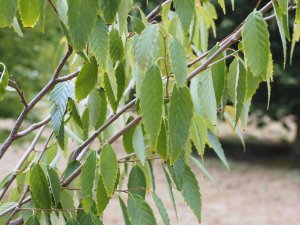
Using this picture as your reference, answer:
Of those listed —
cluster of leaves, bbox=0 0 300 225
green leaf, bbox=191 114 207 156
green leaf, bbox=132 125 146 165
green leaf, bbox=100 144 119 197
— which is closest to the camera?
cluster of leaves, bbox=0 0 300 225

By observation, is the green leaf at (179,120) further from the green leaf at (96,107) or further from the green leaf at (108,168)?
the green leaf at (96,107)

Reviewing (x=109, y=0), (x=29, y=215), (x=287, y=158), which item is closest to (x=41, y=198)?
(x=29, y=215)

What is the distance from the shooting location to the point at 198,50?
182cm

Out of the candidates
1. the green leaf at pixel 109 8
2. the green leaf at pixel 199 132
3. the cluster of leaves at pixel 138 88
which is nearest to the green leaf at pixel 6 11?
the cluster of leaves at pixel 138 88

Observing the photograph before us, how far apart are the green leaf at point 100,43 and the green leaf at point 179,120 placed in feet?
0.47

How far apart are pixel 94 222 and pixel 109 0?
1.74 feet

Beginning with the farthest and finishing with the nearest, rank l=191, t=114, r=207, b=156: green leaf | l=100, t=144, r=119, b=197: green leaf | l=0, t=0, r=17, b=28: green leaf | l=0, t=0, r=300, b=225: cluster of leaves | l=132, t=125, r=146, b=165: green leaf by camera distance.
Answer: l=191, t=114, r=207, b=156: green leaf
l=132, t=125, r=146, b=165: green leaf
l=100, t=144, r=119, b=197: green leaf
l=0, t=0, r=300, b=225: cluster of leaves
l=0, t=0, r=17, b=28: green leaf

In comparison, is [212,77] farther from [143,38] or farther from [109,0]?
[109,0]

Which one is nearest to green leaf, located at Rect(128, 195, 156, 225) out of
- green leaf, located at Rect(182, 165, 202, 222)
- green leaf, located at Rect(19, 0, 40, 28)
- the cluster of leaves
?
the cluster of leaves

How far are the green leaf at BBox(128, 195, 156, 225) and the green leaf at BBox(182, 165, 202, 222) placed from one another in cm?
13

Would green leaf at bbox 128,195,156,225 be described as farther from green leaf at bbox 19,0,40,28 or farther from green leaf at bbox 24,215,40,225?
green leaf at bbox 19,0,40,28

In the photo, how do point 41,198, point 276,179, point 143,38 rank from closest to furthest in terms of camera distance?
point 143,38, point 41,198, point 276,179

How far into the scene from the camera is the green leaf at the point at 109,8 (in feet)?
3.03

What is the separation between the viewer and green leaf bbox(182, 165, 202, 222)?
1.32m
